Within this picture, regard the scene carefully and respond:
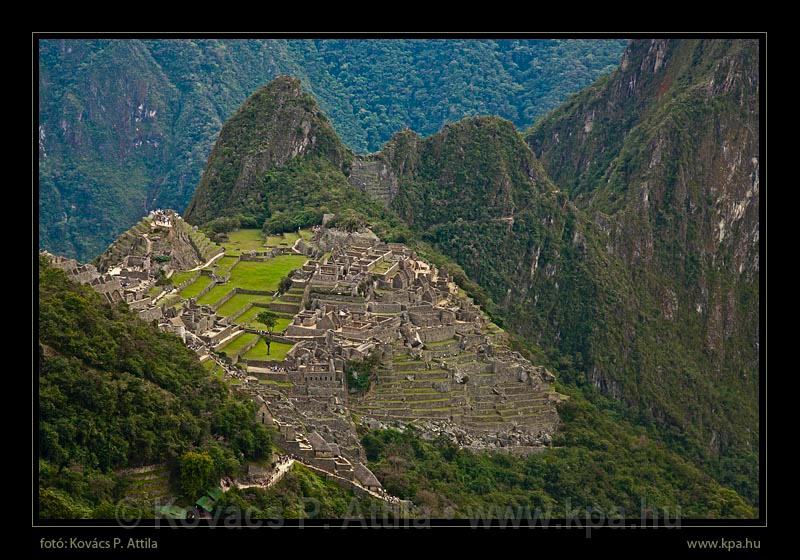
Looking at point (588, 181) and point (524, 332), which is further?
point (588, 181)

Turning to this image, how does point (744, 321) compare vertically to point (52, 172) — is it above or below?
below

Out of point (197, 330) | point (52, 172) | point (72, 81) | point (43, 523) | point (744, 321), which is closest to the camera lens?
point (43, 523)

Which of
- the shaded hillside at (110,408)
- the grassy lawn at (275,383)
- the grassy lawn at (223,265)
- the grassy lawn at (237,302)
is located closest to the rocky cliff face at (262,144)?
the grassy lawn at (223,265)

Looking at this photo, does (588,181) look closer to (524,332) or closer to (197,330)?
(524,332)

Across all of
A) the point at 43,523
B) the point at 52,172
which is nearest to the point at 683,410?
the point at 43,523

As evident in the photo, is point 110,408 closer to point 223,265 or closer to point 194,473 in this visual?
point 194,473

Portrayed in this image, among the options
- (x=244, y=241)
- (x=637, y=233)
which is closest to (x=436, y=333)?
(x=244, y=241)

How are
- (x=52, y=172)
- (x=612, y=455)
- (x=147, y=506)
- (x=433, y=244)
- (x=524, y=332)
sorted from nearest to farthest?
(x=147, y=506), (x=612, y=455), (x=524, y=332), (x=433, y=244), (x=52, y=172)

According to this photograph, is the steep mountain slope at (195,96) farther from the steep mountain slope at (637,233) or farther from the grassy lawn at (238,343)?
the grassy lawn at (238,343)
